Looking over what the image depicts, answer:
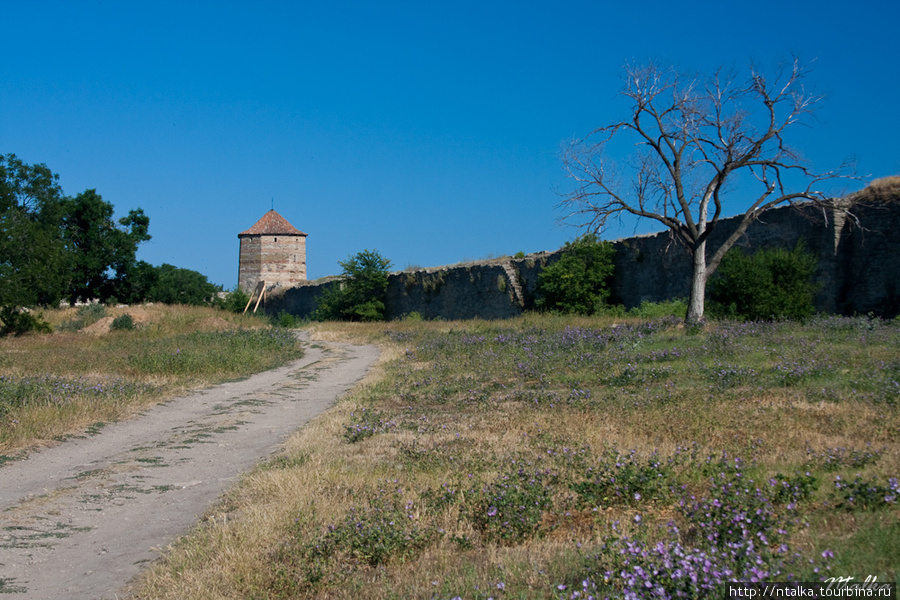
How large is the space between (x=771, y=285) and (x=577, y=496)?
50.5 feet

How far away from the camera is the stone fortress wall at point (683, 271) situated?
17.9m

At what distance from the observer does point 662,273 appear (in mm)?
24656

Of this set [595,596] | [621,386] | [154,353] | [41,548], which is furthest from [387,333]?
[595,596]

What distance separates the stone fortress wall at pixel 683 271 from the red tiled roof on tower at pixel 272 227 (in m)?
Result: 23.7

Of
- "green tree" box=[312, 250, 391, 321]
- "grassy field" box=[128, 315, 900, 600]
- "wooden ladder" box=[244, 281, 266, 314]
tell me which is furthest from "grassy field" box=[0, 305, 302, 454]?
"wooden ladder" box=[244, 281, 266, 314]

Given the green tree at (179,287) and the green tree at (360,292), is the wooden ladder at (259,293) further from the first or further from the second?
the green tree at (360,292)

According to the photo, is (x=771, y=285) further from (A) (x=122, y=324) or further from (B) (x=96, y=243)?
(B) (x=96, y=243)

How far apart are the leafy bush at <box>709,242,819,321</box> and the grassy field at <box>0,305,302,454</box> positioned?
12.8 meters

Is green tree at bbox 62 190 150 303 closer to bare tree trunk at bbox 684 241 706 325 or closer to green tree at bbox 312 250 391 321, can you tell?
green tree at bbox 312 250 391 321

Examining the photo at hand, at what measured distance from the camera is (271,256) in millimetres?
59719

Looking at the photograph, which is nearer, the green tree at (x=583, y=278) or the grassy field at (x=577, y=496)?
the grassy field at (x=577, y=496)

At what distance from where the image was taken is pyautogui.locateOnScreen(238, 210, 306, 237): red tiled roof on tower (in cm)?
6022

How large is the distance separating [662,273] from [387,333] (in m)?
10.3

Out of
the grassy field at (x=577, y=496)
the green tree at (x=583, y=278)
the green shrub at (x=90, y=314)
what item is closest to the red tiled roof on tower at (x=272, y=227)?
the green shrub at (x=90, y=314)
